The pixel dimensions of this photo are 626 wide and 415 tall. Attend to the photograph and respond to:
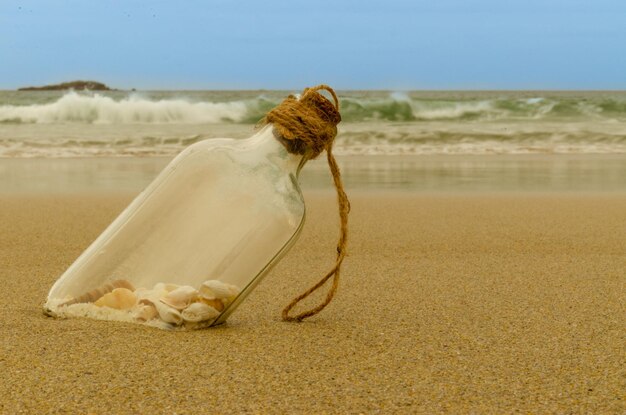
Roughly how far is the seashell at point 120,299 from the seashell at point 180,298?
0.35 feet

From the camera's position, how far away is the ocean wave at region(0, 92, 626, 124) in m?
17.4

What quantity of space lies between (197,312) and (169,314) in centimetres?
6

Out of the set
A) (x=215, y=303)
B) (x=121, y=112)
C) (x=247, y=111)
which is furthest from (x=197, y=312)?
(x=247, y=111)

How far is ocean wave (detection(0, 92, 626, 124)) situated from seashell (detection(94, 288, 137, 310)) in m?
15.0

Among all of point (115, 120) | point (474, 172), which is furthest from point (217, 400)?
point (115, 120)

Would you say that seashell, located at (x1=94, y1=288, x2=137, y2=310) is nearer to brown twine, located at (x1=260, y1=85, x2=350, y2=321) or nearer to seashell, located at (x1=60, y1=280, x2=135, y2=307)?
seashell, located at (x1=60, y1=280, x2=135, y2=307)

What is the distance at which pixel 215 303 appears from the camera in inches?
72.7

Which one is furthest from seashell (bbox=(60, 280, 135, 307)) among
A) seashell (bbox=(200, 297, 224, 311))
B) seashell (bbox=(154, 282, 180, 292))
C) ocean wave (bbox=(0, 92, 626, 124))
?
Answer: ocean wave (bbox=(0, 92, 626, 124))

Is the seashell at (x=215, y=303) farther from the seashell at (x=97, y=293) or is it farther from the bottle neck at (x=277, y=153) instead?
the bottle neck at (x=277, y=153)

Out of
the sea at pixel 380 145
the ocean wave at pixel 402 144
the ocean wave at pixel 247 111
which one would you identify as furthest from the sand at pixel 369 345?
the ocean wave at pixel 247 111

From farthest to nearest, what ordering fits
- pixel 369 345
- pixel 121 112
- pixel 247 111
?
pixel 247 111 → pixel 121 112 → pixel 369 345

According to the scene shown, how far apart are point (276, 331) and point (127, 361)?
417 mm

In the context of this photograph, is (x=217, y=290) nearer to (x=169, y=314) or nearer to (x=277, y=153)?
(x=169, y=314)

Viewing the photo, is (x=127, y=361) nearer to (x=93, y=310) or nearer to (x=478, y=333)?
(x=93, y=310)
